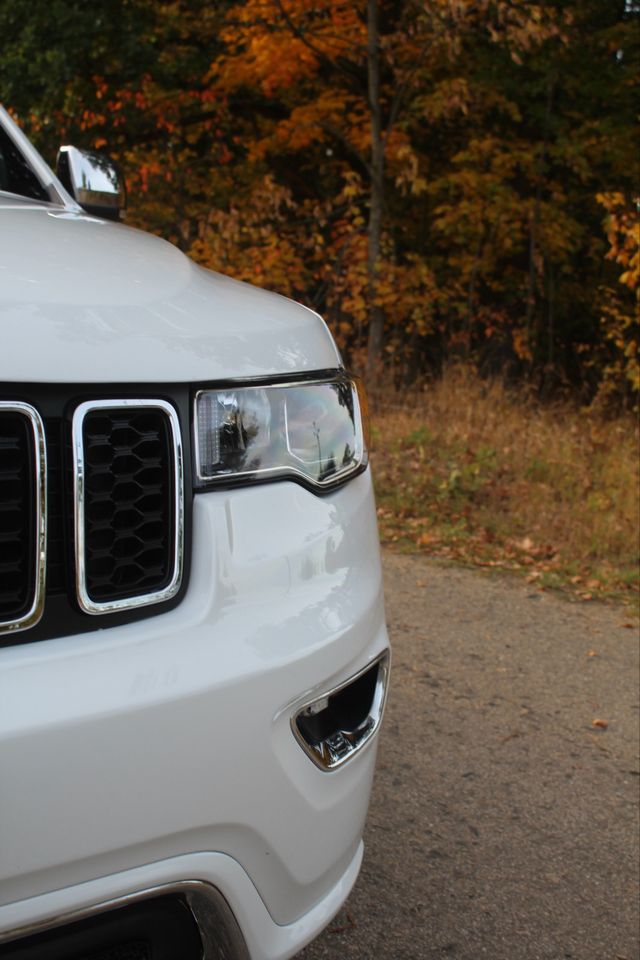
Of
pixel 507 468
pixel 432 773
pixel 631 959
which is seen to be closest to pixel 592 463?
pixel 507 468

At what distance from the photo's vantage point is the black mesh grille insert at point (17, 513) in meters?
1.27

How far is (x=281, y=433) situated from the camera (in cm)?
158

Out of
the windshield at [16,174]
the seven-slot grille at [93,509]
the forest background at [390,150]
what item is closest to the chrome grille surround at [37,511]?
the seven-slot grille at [93,509]

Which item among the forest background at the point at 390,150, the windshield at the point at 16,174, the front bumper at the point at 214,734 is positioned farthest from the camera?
the forest background at the point at 390,150

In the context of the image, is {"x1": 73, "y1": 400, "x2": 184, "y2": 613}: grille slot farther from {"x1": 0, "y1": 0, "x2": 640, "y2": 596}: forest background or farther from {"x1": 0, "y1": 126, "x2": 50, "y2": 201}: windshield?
{"x1": 0, "y1": 0, "x2": 640, "y2": 596}: forest background

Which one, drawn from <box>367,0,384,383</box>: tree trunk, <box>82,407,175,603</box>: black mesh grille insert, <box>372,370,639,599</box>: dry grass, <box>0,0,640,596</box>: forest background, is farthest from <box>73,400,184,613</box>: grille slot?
<box>367,0,384,383</box>: tree trunk

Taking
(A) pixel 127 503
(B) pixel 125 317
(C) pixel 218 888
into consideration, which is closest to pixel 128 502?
(A) pixel 127 503

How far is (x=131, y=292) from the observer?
145 cm

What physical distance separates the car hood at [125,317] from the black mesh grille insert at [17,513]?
0.08 meters

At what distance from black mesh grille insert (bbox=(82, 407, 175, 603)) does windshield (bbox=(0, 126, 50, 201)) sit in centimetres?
135

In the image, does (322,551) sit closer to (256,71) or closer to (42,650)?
(42,650)

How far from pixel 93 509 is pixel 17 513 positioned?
10cm

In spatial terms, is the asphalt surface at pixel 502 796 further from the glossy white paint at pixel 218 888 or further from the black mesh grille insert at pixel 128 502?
the black mesh grille insert at pixel 128 502

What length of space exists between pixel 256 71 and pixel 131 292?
11.1m
